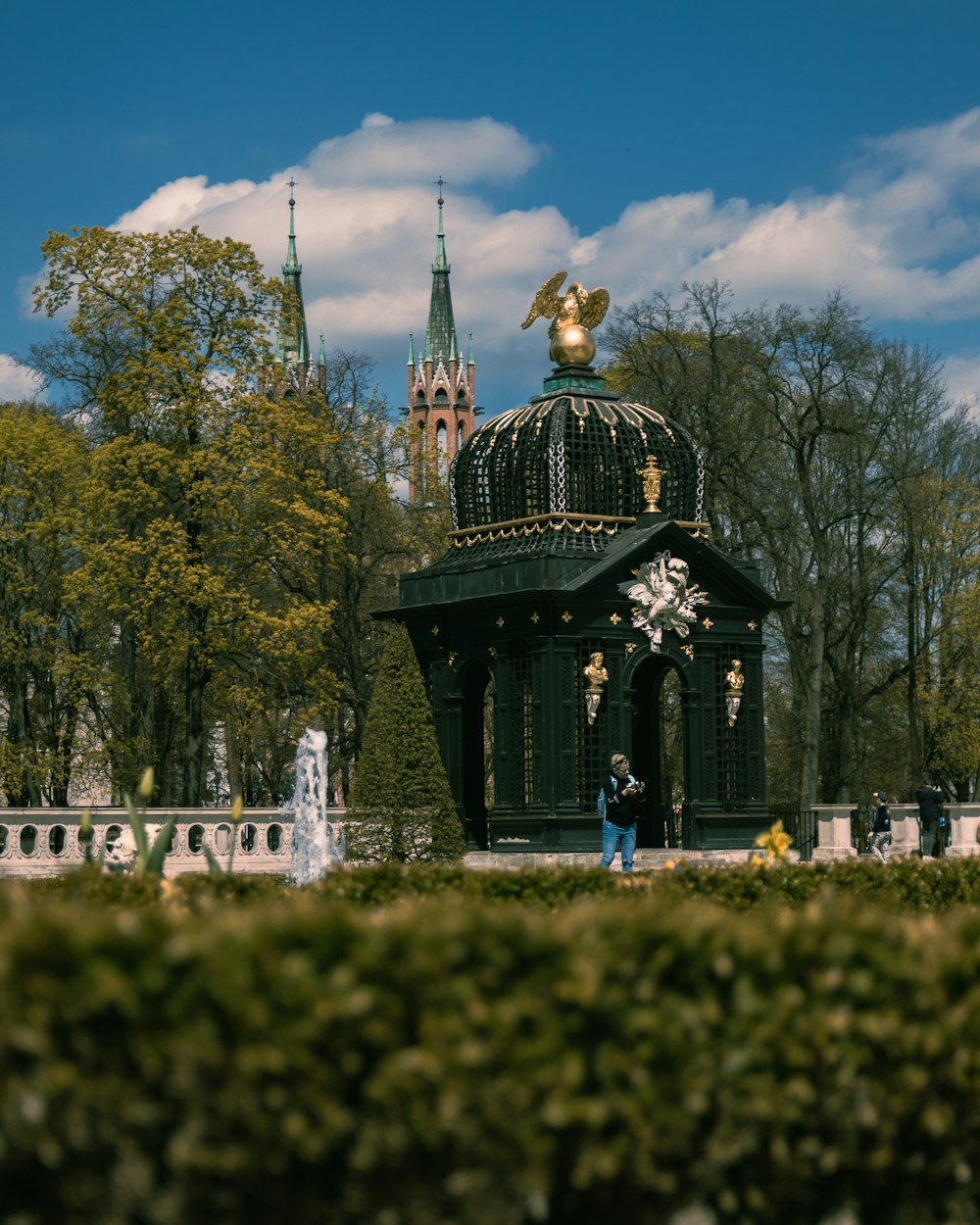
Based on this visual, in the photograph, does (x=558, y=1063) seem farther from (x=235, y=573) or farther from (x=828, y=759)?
(x=828, y=759)

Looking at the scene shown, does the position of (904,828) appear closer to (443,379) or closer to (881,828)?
(881,828)

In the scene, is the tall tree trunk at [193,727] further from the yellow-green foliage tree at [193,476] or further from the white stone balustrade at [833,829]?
the white stone balustrade at [833,829]

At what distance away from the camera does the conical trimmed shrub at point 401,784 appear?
24234 millimetres

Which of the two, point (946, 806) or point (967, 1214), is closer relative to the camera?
point (967, 1214)

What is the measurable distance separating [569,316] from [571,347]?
631 mm

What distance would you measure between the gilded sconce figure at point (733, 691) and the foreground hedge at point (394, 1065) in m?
20.9

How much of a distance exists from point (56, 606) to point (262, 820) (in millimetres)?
13080

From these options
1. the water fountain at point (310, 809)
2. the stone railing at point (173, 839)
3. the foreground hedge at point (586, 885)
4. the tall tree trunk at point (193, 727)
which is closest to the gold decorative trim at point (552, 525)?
the stone railing at point (173, 839)

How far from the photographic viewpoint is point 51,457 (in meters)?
38.8

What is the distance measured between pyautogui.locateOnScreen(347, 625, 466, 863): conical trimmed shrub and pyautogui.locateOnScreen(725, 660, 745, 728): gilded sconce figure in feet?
16.1

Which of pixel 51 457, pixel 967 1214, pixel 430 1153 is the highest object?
pixel 51 457

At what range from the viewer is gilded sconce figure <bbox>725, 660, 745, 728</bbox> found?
27.6 m

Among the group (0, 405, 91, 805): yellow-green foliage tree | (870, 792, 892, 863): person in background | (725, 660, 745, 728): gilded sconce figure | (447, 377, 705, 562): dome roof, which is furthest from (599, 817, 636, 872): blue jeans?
(0, 405, 91, 805): yellow-green foliage tree

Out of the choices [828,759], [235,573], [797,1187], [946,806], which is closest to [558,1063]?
[797,1187]
